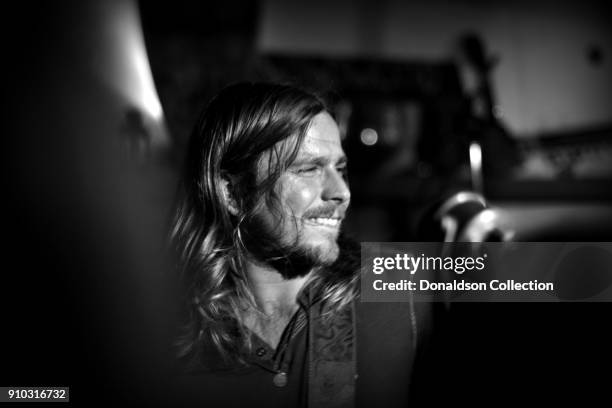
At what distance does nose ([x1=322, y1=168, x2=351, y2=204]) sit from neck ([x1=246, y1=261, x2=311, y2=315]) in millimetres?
162

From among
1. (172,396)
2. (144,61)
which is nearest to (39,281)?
(172,396)

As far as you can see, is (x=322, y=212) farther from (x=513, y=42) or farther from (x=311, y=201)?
(x=513, y=42)

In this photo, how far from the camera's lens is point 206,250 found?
0.84 m

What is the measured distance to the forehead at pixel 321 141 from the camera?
0.79 m

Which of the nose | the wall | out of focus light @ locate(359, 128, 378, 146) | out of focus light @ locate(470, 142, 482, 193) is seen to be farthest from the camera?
the wall

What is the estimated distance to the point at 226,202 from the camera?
0.85 meters

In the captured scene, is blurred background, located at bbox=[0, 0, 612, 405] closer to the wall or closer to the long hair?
the long hair

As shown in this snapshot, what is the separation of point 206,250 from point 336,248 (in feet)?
0.86

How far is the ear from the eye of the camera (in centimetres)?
86

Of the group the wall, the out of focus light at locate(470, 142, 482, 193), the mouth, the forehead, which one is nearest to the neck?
the mouth

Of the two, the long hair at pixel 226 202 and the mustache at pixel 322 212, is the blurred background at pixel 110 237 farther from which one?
the mustache at pixel 322 212

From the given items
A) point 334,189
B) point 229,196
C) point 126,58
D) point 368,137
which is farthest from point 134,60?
point 368,137

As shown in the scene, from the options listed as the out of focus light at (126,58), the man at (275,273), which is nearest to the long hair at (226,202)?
the man at (275,273)

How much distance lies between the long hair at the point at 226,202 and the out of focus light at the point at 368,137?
2.56ft
